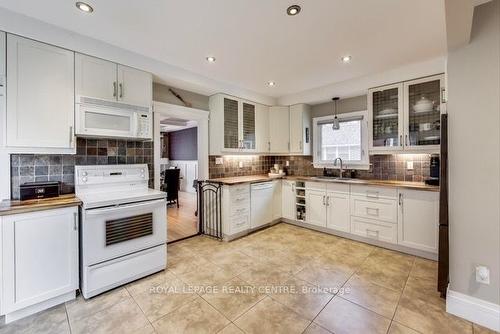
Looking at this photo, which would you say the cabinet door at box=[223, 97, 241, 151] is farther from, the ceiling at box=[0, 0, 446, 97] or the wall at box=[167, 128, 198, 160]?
the wall at box=[167, 128, 198, 160]

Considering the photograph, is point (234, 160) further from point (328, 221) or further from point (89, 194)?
point (89, 194)

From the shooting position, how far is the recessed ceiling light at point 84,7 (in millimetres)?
1841

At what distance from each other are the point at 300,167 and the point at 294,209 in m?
1.00

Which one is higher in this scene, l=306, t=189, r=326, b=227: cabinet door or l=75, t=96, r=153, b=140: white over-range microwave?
l=75, t=96, r=153, b=140: white over-range microwave

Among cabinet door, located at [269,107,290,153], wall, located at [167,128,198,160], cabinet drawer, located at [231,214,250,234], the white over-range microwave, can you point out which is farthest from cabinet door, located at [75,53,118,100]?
wall, located at [167,128,198,160]

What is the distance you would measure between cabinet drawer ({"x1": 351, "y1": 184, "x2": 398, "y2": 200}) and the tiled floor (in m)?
0.79

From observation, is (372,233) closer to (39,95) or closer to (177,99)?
(177,99)

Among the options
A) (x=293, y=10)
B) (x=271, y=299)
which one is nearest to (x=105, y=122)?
(x=293, y=10)

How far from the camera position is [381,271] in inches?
99.0

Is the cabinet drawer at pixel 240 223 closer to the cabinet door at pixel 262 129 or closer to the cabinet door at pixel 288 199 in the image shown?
the cabinet door at pixel 288 199

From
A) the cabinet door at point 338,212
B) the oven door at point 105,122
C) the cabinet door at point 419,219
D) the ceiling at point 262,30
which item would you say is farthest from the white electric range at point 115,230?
the cabinet door at point 419,219

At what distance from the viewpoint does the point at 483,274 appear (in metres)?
1.72

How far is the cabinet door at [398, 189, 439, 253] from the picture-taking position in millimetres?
2707

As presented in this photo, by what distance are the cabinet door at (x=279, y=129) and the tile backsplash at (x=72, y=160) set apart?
245 centimetres
